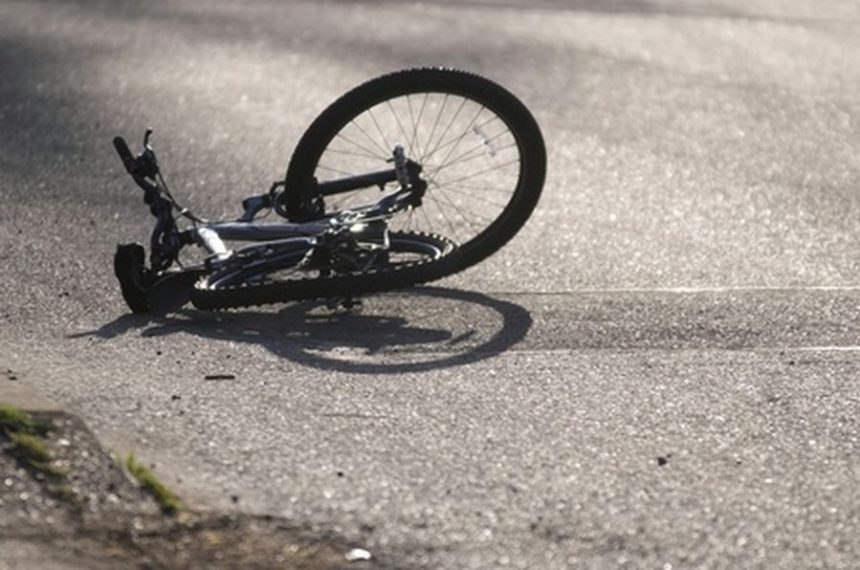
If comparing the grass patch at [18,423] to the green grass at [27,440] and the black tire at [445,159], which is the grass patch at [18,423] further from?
the black tire at [445,159]

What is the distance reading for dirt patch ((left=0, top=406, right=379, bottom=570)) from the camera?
4.99 metres

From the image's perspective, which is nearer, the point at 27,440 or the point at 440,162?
the point at 27,440

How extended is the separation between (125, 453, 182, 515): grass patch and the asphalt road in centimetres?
5

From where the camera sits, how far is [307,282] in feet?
23.5

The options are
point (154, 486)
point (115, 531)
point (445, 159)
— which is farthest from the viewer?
point (445, 159)

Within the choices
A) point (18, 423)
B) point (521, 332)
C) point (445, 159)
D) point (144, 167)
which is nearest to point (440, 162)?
point (445, 159)

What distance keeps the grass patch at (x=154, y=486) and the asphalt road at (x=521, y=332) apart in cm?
5

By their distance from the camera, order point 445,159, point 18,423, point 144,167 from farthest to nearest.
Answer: point 445,159, point 144,167, point 18,423

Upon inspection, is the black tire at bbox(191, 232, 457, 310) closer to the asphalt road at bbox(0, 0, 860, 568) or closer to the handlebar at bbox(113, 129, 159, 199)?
the asphalt road at bbox(0, 0, 860, 568)

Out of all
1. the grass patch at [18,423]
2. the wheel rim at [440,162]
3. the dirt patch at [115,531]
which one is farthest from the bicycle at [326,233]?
the dirt patch at [115,531]

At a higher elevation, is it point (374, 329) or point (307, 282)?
point (307, 282)

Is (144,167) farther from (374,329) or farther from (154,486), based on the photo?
(154,486)

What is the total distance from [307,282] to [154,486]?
1.86 m

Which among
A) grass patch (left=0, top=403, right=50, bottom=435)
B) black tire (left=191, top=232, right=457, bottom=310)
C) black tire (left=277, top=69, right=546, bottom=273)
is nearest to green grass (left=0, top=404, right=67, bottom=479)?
grass patch (left=0, top=403, right=50, bottom=435)
